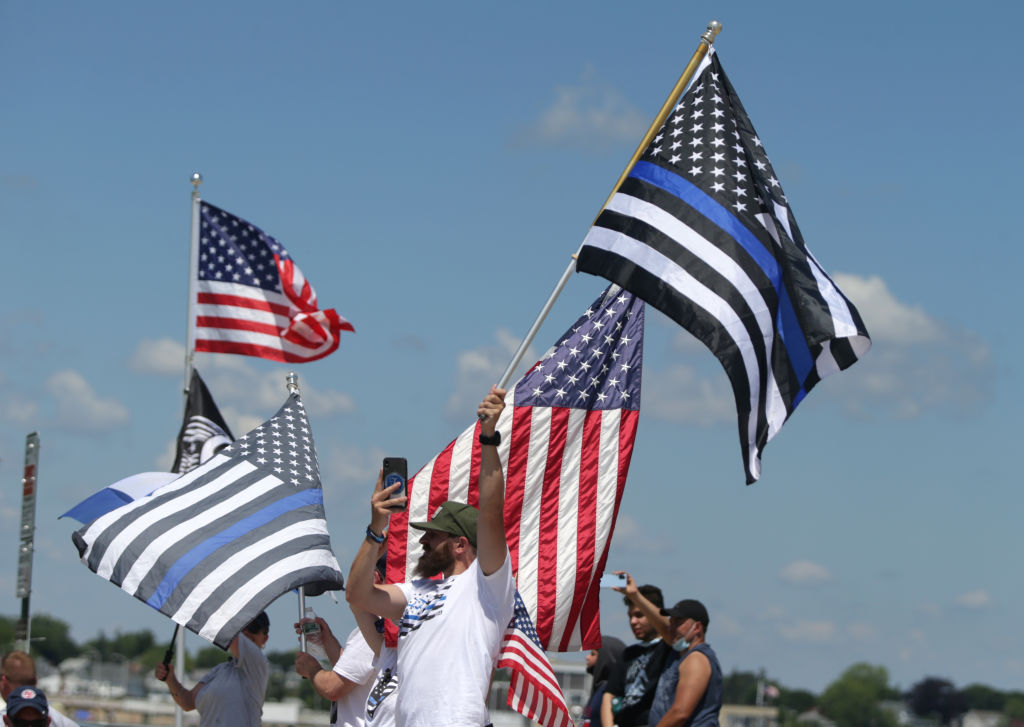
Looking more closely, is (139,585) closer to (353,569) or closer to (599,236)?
(353,569)

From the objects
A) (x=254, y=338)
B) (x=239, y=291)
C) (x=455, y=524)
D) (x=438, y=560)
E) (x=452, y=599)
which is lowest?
(x=452, y=599)

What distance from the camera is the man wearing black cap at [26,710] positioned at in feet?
22.2

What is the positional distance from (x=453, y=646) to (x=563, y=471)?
2.65m

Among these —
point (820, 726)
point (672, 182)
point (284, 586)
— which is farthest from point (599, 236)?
point (820, 726)

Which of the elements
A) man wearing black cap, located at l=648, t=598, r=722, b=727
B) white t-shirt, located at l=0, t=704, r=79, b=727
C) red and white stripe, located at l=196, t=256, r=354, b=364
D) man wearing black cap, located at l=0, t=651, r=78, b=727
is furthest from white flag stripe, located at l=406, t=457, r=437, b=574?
red and white stripe, located at l=196, t=256, r=354, b=364

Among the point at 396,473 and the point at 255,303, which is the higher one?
the point at 255,303

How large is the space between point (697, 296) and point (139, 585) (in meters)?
3.65

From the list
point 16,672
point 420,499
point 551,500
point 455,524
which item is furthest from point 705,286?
point 16,672

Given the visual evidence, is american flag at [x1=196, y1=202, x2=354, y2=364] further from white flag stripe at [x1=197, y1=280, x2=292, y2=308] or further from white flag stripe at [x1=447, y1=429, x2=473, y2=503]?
white flag stripe at [x1=447, y1=429, x2=473, y2=503]

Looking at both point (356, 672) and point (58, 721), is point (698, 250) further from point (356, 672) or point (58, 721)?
point (58, 721)

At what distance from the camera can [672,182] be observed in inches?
312

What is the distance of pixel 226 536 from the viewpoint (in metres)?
8.34

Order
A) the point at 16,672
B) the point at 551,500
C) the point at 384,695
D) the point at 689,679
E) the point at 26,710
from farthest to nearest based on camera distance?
the point at 551,500, the point at 16,672, the point at 689,679, the point at 26,710, the point at 384,695

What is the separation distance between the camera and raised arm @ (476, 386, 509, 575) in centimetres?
554
